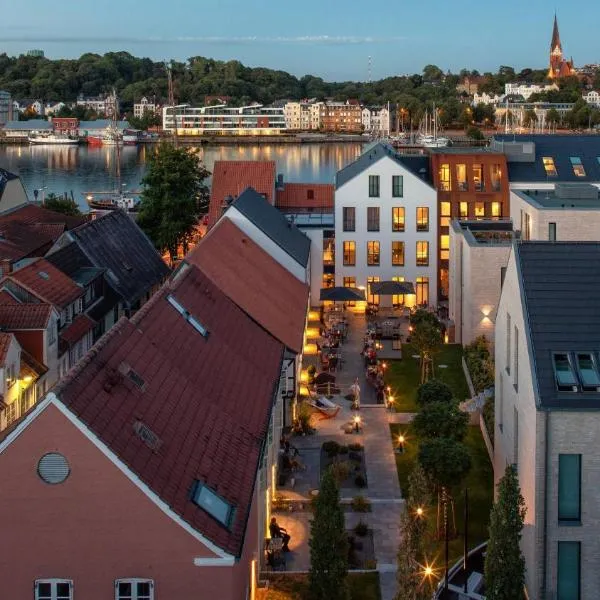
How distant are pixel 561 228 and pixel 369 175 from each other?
49.2ft

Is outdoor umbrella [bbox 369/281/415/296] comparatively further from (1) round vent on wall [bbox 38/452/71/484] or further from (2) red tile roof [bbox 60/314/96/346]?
(1) round vent on wall [bbox 38/452/71/484]

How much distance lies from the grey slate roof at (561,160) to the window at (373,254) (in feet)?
22.3

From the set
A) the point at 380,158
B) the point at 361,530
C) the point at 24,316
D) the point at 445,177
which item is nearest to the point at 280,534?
the point at 361,530

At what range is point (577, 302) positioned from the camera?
57.1 feet

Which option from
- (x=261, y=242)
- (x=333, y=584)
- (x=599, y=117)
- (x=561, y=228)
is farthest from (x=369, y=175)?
(x=599, y=117)

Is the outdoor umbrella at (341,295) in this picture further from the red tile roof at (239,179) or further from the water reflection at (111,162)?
the water reflection at (111,162)

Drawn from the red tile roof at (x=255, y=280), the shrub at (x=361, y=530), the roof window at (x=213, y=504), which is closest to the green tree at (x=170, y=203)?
the red tile roof at (x=255, y=280)

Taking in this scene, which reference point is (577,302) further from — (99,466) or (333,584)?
(99,466)

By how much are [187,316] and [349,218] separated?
2538 centimetres

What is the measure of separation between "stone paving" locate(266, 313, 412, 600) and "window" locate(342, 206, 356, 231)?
13616 millimetres

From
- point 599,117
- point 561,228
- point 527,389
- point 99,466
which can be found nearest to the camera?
point 99,466

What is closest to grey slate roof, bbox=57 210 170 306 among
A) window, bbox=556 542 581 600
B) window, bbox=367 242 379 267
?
window, bbox=367 242 379 267

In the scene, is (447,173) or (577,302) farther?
(447,173)

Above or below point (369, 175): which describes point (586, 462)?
below
